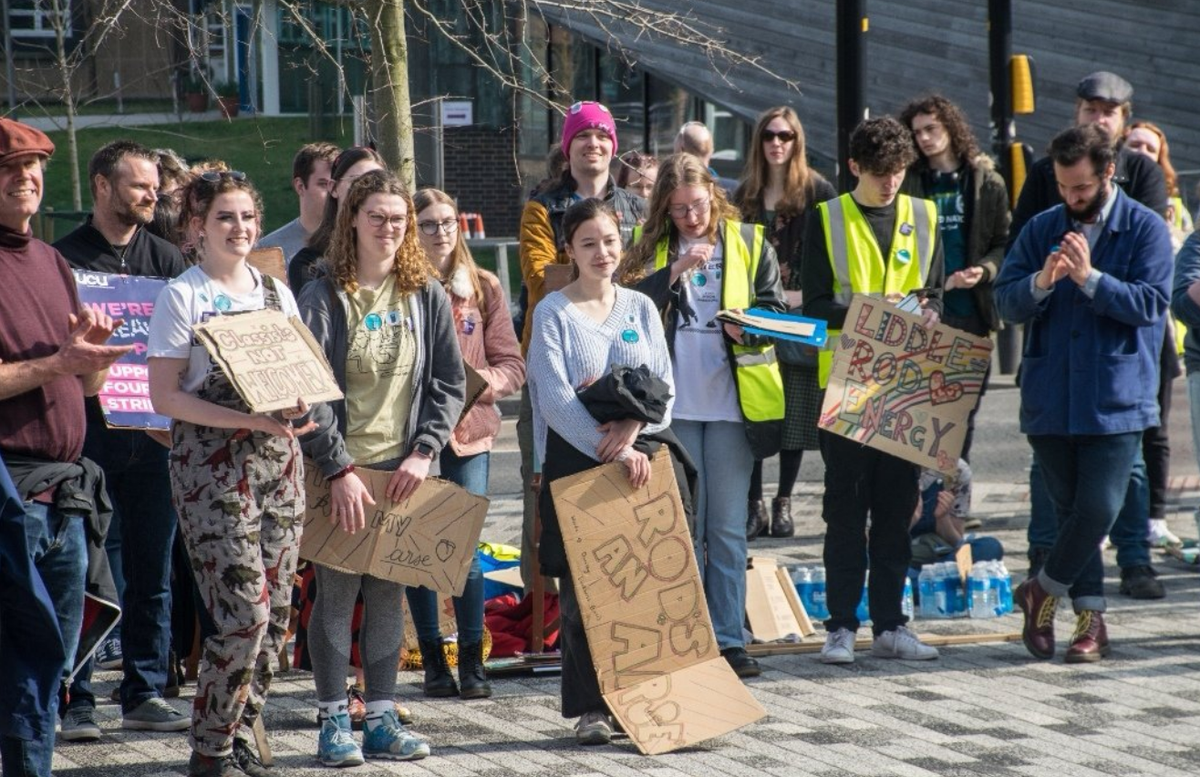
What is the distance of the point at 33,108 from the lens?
2523 cm

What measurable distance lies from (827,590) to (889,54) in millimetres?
15007

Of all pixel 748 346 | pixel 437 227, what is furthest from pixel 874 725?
pixel 437 227

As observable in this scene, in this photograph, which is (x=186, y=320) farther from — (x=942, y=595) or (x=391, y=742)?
(x=942, y=595)

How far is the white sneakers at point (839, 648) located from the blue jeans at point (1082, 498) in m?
0.82

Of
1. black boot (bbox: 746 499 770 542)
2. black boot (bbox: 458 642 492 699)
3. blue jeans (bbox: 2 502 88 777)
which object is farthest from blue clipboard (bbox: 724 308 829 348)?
black boot (bbox: 746 499 770 542)

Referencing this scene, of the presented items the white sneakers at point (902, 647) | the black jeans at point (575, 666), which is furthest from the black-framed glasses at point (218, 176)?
the white sneakers at point (902, 647)

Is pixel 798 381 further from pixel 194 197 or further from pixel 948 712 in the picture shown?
pixel 194 197

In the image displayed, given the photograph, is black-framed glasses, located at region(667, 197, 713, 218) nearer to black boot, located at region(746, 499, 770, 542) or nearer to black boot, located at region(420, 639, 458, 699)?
black boot, located at region(420, 639, 458, 699)

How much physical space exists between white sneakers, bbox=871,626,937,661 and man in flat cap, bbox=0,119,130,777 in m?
3.25

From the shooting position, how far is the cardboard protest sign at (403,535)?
5.88 m

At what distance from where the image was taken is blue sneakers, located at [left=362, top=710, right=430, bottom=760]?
230 inches

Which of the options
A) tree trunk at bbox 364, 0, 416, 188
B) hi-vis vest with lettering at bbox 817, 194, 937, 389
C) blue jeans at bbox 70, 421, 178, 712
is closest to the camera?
blue jeans at bbox 70, 421, 178, 712

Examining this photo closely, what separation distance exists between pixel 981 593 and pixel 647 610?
7.93ft

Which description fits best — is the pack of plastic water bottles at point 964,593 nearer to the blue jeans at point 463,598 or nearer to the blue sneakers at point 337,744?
the blue jeans at point 463,598
